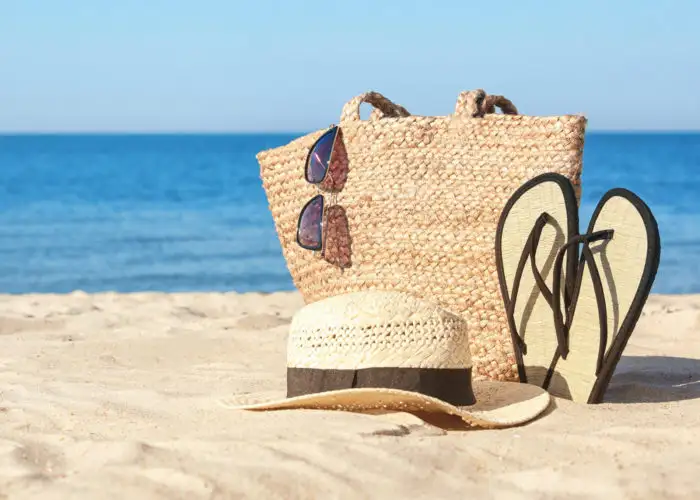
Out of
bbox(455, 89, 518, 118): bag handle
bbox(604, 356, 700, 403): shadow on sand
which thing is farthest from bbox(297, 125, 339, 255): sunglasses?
bbox(604, 356, 700, 403): shadow on sand

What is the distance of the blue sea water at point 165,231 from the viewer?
30.2ft

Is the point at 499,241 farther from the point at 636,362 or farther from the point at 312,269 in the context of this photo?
the point at 636,362

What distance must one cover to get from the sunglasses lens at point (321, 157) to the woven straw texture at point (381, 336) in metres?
0.87

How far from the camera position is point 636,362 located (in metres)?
4.07

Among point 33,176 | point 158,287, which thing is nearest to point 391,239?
point 158,287

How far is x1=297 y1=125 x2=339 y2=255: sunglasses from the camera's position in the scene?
12.0 feet

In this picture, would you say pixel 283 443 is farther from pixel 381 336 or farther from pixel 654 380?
pixel 654 380

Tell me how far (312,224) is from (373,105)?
489mm

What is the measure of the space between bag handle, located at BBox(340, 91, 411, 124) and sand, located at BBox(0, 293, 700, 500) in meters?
0.96

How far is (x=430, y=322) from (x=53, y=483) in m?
1.07

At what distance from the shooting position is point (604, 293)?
121 inches

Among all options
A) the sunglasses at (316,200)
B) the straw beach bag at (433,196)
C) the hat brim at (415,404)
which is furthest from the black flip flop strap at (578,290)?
the sunglasses at (316,200)

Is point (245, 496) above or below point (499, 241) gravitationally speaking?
below

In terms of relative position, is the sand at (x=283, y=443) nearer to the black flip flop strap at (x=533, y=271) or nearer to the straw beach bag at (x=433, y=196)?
the black flip flop strap at (x=533, y=271)
